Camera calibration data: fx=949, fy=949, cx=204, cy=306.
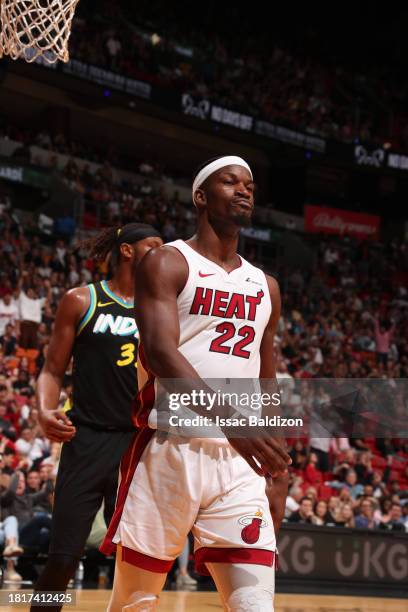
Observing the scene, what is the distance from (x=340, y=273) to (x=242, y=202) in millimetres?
19664

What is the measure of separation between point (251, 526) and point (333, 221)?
903 inches

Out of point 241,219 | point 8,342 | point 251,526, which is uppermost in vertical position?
point 8,342

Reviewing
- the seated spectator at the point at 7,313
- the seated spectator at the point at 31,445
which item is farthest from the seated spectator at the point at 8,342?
the seated spectator at the point at 31,445

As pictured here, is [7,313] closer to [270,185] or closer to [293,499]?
[293,499]

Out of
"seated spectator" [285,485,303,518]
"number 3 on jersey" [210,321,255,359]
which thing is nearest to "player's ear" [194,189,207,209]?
"number 3 on jersey" [210,321,255,359]

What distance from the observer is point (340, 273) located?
22.7 m

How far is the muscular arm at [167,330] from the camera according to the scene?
115 inches

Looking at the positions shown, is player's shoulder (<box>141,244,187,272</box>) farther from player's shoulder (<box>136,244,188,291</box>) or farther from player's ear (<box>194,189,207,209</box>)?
player's ear (<box>194,189,207,209</box>)

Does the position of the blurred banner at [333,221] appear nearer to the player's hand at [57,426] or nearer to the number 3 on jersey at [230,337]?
the player's hand at [57,426]

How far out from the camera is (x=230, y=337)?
3211 mm

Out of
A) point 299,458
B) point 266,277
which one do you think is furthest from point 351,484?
point 266,277

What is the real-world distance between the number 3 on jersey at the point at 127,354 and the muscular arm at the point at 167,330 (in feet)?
4.60

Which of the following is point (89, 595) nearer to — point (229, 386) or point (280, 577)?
point (280, 577)

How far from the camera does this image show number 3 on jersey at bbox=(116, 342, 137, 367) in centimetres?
456
